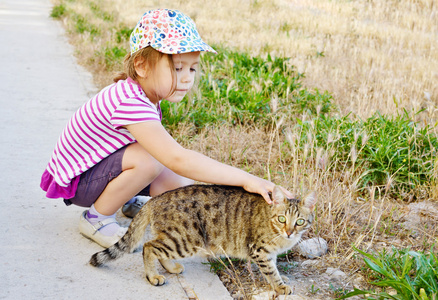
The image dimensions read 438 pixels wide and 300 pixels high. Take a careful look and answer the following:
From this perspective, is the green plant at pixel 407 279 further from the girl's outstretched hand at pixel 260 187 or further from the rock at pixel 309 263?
the girl's outstretched hand at pixel 260 187

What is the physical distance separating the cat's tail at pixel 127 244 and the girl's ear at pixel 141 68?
36.6 inches

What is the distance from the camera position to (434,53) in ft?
29.3

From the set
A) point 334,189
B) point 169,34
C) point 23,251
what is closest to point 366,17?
point 334,189

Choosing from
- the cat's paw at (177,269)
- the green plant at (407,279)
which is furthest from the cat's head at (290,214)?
the cat's paw at (177,269)

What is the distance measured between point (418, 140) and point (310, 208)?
210cm

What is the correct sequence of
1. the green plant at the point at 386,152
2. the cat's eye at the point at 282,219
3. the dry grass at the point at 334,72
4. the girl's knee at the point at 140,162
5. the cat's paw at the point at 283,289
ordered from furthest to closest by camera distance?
the green plant at the point at 386,152, the dry grass at the point at 334,72, the girl's knee at the point at 140,162, the cat's eye at the point at 282,219, the cat's paw at the point at 283,289

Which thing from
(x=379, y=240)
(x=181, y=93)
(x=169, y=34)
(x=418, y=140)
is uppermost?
(x=169, y=34)

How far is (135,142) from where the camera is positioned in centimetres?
348

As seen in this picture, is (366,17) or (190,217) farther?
(366,17)

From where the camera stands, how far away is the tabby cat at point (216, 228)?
10.1 ft

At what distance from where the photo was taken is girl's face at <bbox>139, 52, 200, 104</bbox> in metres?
3.28

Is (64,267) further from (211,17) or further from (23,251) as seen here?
(211,17)

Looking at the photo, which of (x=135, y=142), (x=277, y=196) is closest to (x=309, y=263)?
(x=277, y=196)

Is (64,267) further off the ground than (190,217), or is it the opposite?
(190,217)
